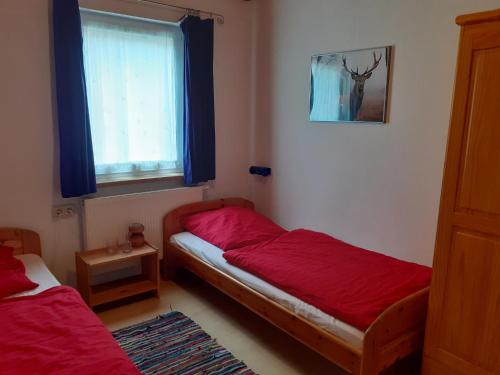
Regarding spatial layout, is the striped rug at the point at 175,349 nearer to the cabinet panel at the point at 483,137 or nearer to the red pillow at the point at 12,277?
the red pillow at the point at 12,277

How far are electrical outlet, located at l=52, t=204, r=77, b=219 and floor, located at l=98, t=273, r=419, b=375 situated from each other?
0.77 metres

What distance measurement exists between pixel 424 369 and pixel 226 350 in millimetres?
1129

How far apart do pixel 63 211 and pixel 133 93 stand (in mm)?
1071

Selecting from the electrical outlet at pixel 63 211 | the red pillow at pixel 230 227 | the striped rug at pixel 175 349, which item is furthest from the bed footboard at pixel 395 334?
the electrical outlet at pixel 63 211

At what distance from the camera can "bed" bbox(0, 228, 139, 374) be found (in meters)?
1.58

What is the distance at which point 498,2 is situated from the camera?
7.17ft

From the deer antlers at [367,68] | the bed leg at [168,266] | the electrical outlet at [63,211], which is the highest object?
the deer antlers at [367,68]

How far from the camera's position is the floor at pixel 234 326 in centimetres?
233

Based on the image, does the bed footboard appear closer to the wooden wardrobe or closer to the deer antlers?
the wooden wardrobe

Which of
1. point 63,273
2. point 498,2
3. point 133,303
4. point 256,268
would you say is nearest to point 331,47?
point 498,2

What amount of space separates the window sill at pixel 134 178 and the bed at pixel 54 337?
38.8 inches

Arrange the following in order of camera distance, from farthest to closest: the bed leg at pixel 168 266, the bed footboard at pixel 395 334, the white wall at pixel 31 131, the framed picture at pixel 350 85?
the bed leg at pixel 168 266
the framed picture at pixel 350 85
the white wall at pixel 31 131
the bed footboard at pixel 395 334

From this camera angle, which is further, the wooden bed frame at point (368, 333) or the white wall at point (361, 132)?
the white wall at point (361, 132)

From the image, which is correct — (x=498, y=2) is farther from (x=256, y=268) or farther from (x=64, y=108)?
(x=64, y=108)
